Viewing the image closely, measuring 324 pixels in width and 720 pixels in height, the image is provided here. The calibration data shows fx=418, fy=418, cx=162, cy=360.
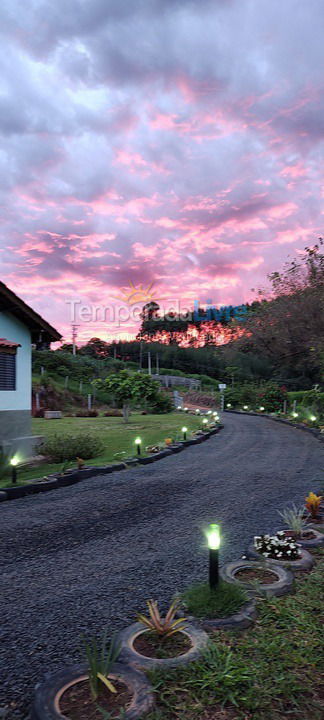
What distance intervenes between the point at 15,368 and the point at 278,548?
9899 millimetres

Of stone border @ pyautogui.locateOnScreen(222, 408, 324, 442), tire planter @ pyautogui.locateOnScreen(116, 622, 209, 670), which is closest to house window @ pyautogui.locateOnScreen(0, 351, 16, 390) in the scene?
tire planter @ pyautogui.locateOnScreen(116, 622, 209, 670)

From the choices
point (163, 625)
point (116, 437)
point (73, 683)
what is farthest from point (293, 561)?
point (116, 437)

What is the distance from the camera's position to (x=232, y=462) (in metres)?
11.5

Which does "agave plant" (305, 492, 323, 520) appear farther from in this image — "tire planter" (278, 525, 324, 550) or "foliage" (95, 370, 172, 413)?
"foliage" (95, 370, 172, 413)

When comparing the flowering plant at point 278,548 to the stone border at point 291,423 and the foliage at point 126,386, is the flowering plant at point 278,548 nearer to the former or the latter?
the stone border at point 291,423

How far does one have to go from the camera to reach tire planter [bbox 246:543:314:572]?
4.40 meters

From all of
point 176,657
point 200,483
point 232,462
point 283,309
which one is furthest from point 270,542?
point 283,309

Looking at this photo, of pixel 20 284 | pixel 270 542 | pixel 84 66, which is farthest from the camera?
pixel 20 284

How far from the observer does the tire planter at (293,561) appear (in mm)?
4402

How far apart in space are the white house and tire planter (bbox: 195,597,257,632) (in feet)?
31.4

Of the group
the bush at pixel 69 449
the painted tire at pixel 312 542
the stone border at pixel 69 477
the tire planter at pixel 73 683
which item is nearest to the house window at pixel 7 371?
the bush at pixel 69 449

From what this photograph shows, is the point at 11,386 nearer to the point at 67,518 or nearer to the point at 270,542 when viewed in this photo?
the point at 67,518

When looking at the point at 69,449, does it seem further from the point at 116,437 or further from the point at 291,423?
the point at 291,423

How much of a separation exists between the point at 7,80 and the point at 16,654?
42.3ft
